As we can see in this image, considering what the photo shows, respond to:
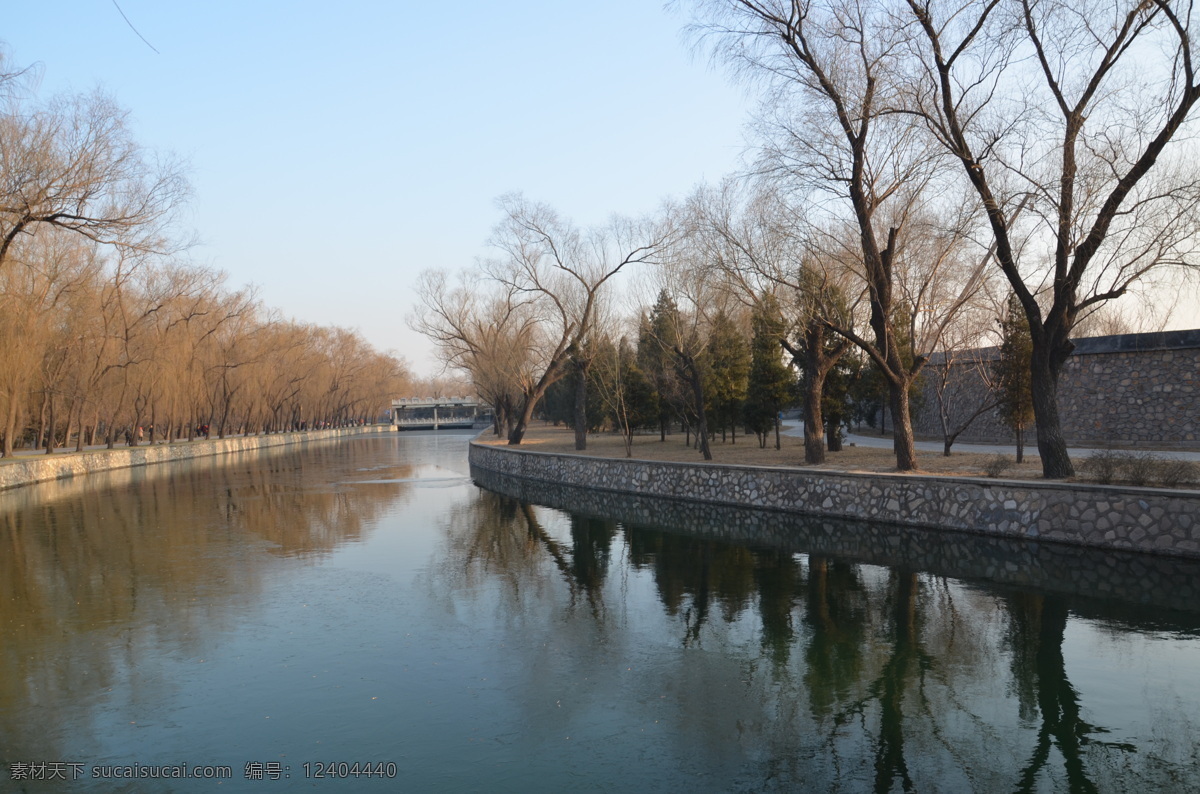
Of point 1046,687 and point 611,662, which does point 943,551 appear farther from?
point 611,662

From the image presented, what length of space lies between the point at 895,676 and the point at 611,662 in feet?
8.33

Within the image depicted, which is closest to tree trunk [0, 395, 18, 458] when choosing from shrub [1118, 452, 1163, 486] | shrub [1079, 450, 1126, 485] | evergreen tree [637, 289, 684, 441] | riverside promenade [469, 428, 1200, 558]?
riverside promenade [469, 428, 1200, 558]

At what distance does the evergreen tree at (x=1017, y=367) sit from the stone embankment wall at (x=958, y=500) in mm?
4725

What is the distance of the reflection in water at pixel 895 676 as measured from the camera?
17.7 ft

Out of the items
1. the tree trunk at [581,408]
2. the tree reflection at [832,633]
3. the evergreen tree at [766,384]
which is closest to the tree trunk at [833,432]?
the evergreen tree at [766,384]

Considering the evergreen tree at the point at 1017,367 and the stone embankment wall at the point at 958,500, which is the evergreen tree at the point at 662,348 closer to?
the stone embankment wall at the point at 958,500

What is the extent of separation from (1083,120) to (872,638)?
10116mm

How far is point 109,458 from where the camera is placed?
1374 inches

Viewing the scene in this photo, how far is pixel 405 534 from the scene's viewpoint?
15.9 m

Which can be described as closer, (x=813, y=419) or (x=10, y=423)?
(x=813, y=419)

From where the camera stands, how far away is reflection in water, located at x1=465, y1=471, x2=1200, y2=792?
5395mm

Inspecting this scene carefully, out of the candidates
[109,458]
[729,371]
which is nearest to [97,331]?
[109,458]

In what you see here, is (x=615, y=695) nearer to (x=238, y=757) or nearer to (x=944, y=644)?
(x=238, y=757)

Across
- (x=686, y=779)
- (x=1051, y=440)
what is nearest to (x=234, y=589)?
(x=686, y=779)
